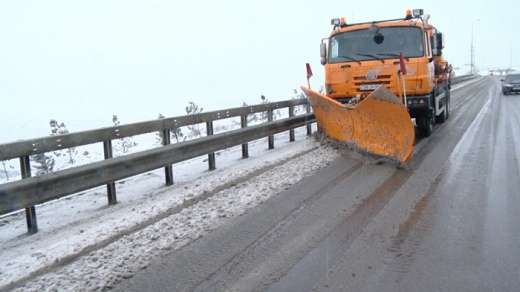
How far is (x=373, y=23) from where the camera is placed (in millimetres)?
10570

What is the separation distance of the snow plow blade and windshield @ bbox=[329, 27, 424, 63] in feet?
4.86

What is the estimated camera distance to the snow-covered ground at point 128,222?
13.4 ft

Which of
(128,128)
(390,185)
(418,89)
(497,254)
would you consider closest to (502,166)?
(390,185)

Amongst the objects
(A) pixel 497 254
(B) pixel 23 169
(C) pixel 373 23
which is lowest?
(A) pixel 497 254

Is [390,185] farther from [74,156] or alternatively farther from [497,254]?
[74,156]

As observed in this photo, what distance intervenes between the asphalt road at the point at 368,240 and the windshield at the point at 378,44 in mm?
3588

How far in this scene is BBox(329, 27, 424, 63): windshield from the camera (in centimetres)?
1024

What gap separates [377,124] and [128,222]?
4.69 metres

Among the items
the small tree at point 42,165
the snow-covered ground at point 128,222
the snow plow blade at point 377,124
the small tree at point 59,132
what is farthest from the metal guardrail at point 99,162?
the small tree at point 59,132

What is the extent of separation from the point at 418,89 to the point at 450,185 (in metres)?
4.10

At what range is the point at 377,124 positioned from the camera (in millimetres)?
8328

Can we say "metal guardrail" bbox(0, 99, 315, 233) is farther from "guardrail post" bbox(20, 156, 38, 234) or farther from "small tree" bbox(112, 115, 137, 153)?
"small tree" bbox(112, 115, 137, 153)

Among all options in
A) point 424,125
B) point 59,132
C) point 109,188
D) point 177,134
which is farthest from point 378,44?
point 59,132

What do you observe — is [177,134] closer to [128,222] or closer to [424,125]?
[424,125]
